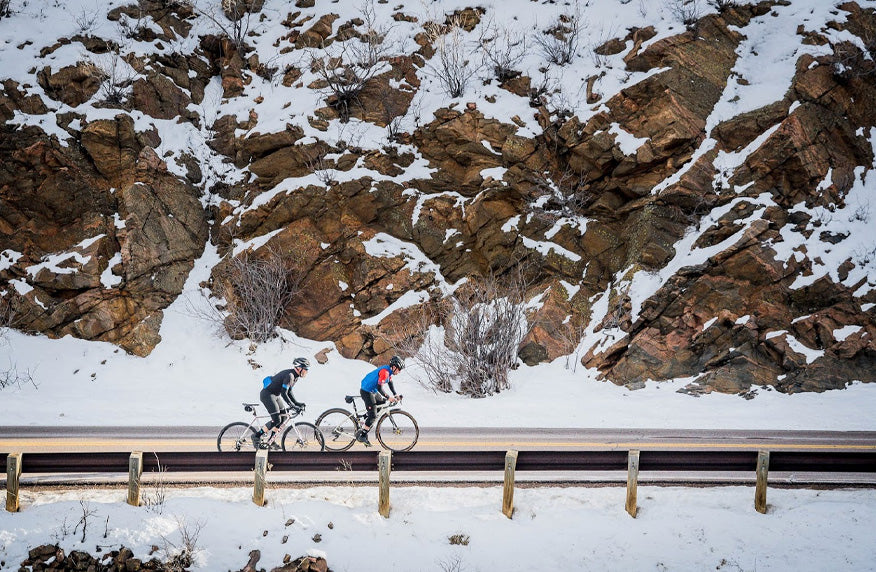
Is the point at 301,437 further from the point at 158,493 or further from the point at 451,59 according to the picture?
the point at 451,59

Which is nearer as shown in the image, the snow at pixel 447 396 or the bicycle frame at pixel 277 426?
the snow at pixel 447 396

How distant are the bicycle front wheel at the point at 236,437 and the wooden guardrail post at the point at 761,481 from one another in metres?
8.30

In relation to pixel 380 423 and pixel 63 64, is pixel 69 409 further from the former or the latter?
pixel 63 64

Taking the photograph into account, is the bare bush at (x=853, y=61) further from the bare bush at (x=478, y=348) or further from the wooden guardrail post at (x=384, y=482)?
the wooden guardrail post at (x=384, y=482)

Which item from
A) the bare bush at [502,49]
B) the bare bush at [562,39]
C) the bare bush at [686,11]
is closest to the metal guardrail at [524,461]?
the bare bush at [502,49]

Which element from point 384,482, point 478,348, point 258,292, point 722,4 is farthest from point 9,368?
point 722,4

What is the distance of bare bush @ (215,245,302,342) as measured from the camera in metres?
19.5

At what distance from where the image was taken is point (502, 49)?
25.2 metres

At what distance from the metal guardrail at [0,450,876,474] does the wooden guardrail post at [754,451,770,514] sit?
0.18 meters

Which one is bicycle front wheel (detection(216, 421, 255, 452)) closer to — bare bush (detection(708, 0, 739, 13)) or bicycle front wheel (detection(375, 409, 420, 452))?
bicycle front wheel (detection(375, 409, 420, 452))

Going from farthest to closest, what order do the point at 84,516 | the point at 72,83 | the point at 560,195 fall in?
1. the point at 72,83
2. the point at 560,195
3. the point at 84,516

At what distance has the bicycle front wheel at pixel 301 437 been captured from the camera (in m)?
9.80

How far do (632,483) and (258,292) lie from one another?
50.0ft

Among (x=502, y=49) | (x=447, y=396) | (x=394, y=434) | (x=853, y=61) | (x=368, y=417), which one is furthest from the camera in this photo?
(x=502, y=49)
